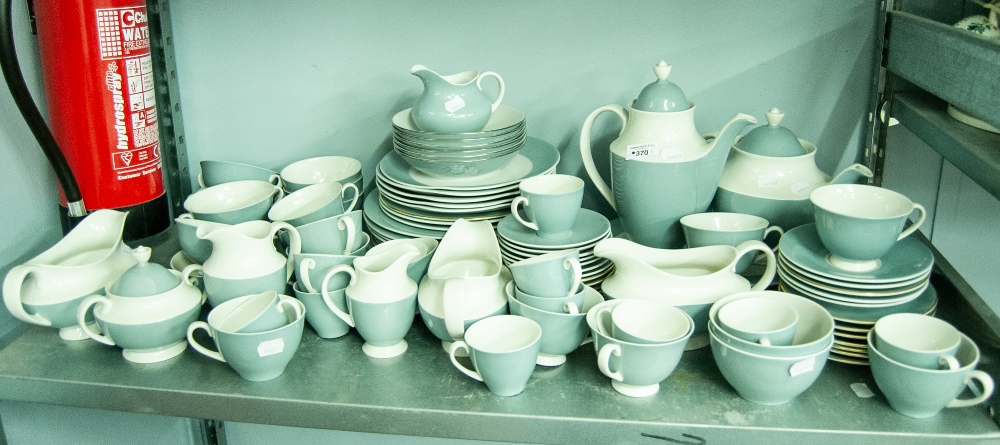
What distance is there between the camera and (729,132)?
3.73 feet

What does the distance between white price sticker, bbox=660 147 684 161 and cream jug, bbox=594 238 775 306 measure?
0.45ft

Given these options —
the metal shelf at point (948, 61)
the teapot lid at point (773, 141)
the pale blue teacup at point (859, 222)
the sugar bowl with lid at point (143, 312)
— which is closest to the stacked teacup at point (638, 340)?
the pale blue teacup at point (859, 222)

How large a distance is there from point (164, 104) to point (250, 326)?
24.8 inches

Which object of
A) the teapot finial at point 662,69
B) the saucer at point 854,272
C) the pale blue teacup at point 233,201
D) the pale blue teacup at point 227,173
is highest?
the teapot finial at point 662,69

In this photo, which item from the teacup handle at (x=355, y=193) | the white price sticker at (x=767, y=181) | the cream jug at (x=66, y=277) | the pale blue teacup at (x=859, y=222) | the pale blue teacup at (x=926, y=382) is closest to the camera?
the pale blue teacup at (x=926, y=382)

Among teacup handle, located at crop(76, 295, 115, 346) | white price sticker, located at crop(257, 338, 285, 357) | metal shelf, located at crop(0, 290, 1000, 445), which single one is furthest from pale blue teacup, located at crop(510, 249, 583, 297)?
teacup handle, located at crop(76, 295, 115, 346)

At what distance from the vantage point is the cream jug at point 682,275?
3.40 ft

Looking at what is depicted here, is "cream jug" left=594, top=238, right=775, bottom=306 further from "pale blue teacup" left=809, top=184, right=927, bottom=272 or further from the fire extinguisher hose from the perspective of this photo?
the fire extinguisher hose

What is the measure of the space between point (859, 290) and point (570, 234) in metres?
0.39

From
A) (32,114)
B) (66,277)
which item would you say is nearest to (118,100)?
(32,114)

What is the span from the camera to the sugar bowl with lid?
1043 mm

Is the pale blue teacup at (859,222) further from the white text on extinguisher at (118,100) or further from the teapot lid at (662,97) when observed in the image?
the white text on extinguisher at (118,100)

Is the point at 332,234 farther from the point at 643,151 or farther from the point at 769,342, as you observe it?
the point at 769,342

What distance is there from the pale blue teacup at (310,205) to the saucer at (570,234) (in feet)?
0.84
